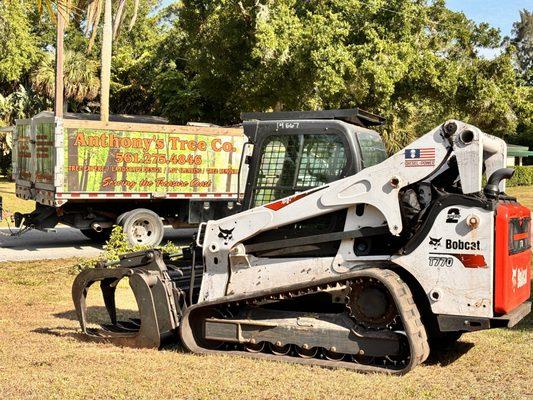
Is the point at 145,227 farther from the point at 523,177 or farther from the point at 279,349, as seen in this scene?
the point at 523,177

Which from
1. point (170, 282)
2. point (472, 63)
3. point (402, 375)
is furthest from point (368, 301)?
point (472, 63)

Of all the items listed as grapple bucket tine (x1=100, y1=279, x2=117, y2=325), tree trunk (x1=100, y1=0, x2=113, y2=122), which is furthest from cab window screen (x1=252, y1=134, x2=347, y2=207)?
tree trunk (x1=100, y1=0, x2=113, y2=122)

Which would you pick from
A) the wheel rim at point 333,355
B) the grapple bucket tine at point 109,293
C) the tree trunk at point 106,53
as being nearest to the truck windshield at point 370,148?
the wheel rim at point 333,355

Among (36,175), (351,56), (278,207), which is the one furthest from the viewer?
(351,56)

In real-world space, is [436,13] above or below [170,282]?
above

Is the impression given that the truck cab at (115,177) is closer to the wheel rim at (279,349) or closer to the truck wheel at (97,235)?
the truck wheel at (97,235)

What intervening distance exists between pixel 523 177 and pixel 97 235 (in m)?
36.8

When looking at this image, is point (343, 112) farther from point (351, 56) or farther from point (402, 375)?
point (351, 56)

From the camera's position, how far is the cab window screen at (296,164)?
7.38m

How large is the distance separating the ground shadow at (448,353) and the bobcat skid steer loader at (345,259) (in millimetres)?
125

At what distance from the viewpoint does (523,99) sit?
3262cm

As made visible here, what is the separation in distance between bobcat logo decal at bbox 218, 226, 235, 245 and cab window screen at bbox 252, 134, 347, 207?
478 mm

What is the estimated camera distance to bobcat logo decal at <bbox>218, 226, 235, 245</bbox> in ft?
24.2

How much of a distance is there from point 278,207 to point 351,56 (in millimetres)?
18659
